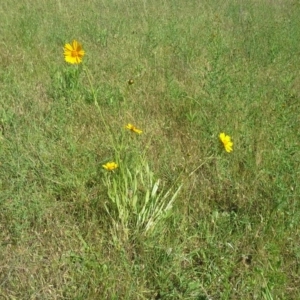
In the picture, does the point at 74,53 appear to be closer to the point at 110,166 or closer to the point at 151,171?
the point at 110,166

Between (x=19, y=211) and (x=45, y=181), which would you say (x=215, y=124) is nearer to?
(x=45, y=181)

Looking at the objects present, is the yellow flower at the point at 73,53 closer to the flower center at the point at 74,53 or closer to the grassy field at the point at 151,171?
the flower center at the point at 74,53

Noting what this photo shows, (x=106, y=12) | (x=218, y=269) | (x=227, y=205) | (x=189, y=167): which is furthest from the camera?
(x=106, y=12)

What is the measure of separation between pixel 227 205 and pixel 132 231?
23.2 inches

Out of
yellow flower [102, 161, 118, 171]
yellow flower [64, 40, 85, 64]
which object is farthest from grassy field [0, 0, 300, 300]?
yellow flower [64, 40, 85, 64]

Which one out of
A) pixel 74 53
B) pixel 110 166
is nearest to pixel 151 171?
pixel 110 166

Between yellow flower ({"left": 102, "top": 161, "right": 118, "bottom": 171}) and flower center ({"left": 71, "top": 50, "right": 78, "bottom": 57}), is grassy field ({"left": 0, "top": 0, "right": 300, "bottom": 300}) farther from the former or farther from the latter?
flower center ({"left": 71, "top": 50, "right": 78, "bottom": 57})

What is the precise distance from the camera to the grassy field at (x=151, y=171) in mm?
1435

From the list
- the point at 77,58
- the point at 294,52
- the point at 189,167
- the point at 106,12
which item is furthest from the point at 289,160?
the point at 106,12

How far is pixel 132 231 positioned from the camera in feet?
5.28

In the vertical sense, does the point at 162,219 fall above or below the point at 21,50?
below

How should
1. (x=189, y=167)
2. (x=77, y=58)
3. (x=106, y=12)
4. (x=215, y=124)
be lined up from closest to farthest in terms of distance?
(x=77, y=58) < (x=189, y=167) < (x=215, y=124) < (x=106, y=12)

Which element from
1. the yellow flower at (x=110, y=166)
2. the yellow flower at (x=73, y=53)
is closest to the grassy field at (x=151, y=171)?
the yellow flower at (x=110, y=166)

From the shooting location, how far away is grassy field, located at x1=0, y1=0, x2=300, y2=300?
1435 millimetres
